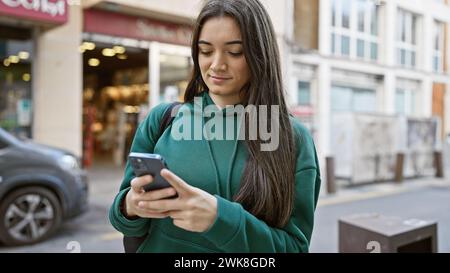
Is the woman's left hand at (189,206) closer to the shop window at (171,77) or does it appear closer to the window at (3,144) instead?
the window at (3,144)

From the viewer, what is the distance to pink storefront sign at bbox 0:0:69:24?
6238 millimetres

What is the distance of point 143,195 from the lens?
0.97 m

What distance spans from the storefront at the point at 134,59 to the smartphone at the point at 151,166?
→ 5618 millimetres

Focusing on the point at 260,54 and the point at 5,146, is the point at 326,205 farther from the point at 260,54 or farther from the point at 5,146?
the point at 260,54

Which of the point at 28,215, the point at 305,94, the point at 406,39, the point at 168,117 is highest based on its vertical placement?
the point at 406,39

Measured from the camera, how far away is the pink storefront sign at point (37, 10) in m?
6.24

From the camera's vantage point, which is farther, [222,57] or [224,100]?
[224,100]

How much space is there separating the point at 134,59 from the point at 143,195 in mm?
9736

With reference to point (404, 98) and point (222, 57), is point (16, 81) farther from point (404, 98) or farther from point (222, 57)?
point (222, 57)

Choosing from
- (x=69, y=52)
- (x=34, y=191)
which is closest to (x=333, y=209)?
(x=34, y=191)

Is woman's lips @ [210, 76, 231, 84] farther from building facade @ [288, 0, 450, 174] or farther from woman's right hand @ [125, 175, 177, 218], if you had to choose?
building facade @ [288, 0, 450, 174]

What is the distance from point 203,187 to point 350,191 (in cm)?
753

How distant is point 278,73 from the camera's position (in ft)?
4.09

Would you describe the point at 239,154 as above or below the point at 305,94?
below
